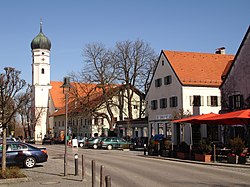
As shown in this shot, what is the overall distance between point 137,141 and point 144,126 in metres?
8.80

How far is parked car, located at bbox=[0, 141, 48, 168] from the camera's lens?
21312 millimetres

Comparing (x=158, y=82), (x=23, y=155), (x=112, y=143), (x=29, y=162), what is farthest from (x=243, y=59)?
(x=23, y=155)

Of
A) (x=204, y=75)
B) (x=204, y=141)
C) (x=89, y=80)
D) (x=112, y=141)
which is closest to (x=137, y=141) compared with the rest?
(x=112, y=141)

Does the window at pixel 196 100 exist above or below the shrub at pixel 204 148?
above

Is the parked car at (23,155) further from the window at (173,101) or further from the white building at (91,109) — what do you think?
the window at (173,101)

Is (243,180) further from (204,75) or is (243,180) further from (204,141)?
(204,75)

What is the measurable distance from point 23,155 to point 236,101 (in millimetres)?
20734

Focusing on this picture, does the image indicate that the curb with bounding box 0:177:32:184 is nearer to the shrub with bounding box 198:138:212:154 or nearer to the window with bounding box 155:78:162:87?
the shrub with bounding box 198:138:212:154

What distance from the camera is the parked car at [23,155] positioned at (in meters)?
21.3

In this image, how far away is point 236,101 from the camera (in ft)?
115

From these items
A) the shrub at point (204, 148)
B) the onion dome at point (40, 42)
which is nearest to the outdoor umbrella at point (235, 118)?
the shrub at point (204, 148)

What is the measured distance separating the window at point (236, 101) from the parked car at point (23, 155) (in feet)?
62.5

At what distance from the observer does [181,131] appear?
146ft

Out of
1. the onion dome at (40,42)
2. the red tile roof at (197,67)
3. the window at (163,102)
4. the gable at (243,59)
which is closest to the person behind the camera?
the gable at (243,59)
